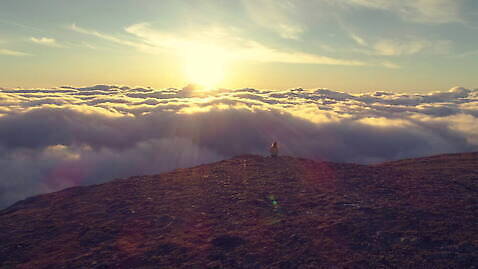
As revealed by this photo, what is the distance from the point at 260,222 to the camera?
15.6 m

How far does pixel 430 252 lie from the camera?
11.6 m

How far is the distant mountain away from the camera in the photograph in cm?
1215

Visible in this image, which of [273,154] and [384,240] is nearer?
[384,240]

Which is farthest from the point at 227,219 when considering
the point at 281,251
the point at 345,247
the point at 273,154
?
the point at 273,154

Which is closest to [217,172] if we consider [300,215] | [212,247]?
[300,215]

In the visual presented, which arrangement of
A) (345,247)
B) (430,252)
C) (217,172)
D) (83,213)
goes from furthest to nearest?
(217,172)
(83,213)
(345,247)
(430,252)

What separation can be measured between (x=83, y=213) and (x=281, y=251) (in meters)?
12.1

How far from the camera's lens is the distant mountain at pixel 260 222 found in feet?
39.9

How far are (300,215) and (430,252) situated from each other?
571 centimetres

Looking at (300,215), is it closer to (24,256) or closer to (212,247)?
(212,247)

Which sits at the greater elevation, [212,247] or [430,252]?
[430,252]

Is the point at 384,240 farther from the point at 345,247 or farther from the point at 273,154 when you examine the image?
the point at 273,154

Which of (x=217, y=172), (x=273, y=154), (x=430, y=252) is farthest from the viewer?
(x=273, y=154)

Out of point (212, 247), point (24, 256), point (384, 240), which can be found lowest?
point (24, 256)
